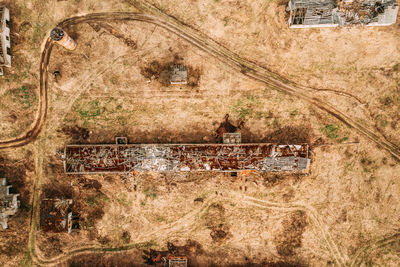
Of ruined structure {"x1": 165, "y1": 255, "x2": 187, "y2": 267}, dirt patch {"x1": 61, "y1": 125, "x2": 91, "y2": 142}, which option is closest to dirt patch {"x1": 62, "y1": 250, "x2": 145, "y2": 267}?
ruined structure {"x1": 165, "y1": 255, "x2": 187, "y2": 267}

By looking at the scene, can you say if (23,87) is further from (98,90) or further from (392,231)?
(392,231)

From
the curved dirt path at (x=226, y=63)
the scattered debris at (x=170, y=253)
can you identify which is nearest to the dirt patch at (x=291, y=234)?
the scattered debris at (x=170, y=253)

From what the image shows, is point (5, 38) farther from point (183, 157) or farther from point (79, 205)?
point (183, 157)

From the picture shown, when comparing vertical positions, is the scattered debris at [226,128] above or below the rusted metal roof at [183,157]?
above

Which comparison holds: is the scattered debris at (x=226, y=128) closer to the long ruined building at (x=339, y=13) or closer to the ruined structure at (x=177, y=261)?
the long ruined building at (x=339, y=13)

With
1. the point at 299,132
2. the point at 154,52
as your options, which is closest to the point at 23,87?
the point at 154,52

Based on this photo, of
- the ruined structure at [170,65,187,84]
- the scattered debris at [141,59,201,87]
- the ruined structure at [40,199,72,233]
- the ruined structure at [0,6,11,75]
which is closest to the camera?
the ruined structure at [0,6,11,75]

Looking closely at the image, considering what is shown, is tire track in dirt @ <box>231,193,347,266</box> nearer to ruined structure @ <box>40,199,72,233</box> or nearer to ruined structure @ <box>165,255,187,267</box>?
ruined structure @ <box>165,255,187,267</box>
